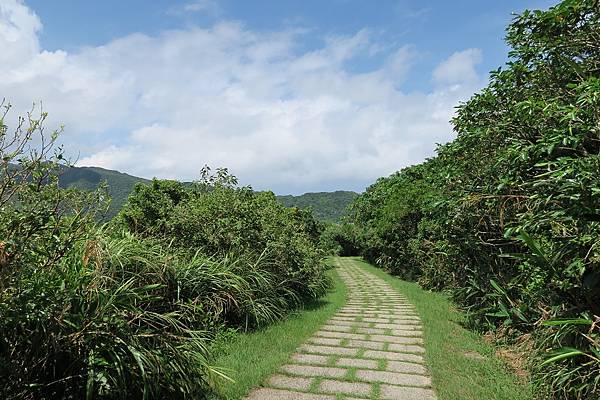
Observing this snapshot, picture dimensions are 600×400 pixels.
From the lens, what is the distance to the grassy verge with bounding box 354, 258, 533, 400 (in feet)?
11.8

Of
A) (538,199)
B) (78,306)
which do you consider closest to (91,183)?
(78,306)

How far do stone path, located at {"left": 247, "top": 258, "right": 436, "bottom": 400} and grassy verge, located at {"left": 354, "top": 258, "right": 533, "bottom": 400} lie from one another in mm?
142

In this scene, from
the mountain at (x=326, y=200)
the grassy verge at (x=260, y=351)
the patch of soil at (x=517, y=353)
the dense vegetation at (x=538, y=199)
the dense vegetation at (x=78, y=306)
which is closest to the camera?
the dense vegetation at (x=78, y=306)

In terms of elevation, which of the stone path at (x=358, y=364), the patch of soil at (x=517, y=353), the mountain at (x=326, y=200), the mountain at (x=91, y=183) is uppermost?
the mountain at (x=326, y=200)

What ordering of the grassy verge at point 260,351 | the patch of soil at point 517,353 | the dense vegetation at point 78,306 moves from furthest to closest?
the patch of soil at point 517,353 < the grassy verge at point 260,351 < the dense vegetation at point 78,306

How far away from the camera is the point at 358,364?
4.45 meters

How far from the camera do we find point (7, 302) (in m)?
2.51

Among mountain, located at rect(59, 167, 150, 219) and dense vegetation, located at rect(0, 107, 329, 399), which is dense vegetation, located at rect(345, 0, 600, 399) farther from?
mountain, located at rect(59, 167, 150, 219)

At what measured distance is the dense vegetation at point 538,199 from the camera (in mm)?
3047

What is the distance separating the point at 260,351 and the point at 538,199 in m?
3.20

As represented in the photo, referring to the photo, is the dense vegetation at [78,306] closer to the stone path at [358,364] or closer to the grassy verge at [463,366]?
the stone path at [358,364]

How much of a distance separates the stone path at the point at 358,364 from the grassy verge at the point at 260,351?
108 millimetres

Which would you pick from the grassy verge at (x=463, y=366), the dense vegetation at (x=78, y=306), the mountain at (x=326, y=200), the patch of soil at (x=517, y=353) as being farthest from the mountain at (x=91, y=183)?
the mountain at (x=326, y=200)

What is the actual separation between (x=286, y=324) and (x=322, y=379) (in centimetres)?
230
